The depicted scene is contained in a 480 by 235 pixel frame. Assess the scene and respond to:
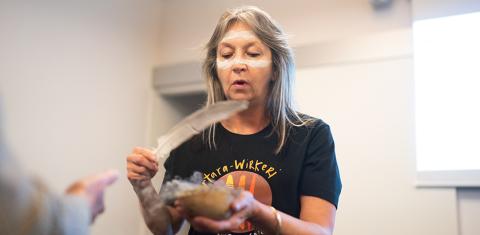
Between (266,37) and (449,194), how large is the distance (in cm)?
130

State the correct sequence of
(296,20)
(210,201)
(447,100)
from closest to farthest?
(210,201), (447,100), (296,20)

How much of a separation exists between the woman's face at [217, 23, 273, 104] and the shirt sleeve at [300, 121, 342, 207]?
16cm

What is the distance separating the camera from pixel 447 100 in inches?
80.7

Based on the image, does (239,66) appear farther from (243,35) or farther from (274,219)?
(274,219)

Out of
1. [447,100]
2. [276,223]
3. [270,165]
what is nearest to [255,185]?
[270,165]

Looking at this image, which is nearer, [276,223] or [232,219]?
[232,219]

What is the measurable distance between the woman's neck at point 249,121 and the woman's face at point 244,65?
0.02 m

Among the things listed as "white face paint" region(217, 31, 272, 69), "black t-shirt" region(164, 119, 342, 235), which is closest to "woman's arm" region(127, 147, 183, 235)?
"black t-shirt" region(164, 119, 342, 235)

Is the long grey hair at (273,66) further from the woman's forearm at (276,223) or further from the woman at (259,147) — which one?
the woman's forearm at (276,223)

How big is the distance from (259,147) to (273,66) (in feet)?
0.70

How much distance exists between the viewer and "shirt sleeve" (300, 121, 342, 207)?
0.95 m

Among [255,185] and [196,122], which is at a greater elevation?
[196,122]

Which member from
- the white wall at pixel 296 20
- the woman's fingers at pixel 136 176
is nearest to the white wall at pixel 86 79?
the white wall at pixel 296 20

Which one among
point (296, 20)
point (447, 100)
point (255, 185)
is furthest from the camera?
point (296, 20)
